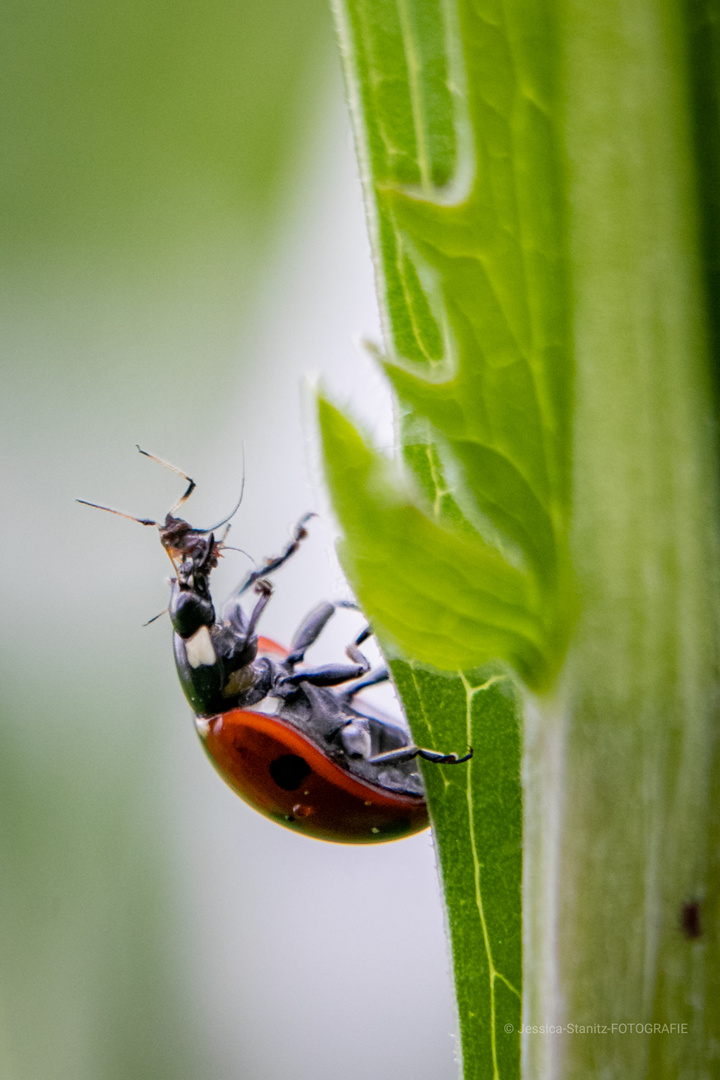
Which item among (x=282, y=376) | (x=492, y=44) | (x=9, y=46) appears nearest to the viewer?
(x=492, y=44)

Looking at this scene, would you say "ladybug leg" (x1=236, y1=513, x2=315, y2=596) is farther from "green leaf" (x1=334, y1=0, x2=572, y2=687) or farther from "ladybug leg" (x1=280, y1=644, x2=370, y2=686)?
"green leaf" (x1=334, y1=0, x2=572, y2=687)

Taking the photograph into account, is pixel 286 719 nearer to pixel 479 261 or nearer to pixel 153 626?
pixel 479 261

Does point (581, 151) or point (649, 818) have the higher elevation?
point (581, 151)

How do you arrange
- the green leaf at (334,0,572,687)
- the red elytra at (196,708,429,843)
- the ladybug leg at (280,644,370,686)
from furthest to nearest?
the ladybug leg at (280,644,370,686), the red elytra at (196,708,429,843), the green leaf at (334,0,572,687)

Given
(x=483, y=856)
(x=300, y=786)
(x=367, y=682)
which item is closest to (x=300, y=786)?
(x=300, y=786)

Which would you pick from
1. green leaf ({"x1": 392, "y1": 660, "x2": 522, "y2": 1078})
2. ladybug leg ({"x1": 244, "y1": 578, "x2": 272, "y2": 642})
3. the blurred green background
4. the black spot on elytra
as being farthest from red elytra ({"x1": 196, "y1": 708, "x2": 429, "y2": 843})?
the blurred green background

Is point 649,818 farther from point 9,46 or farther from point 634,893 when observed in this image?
point 9,46

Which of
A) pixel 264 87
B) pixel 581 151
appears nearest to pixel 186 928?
pixel 264 87

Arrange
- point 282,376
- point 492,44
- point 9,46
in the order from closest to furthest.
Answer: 1. point 492,44
2. point 9,46
3. point 282,376
